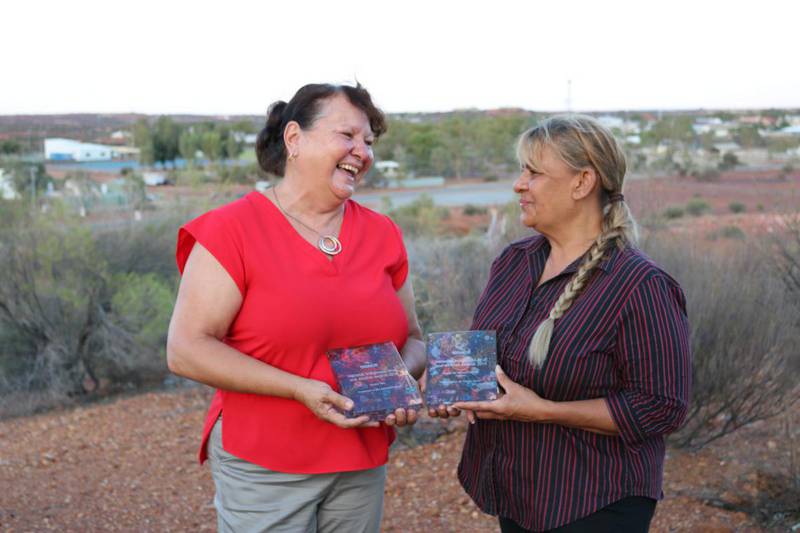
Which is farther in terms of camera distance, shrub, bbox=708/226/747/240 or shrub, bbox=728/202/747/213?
shrub, bbox=728/202/747/213

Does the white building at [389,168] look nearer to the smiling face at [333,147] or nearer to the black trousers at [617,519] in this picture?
the smiling face at [333,147]

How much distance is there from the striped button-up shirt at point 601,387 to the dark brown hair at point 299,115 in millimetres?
849

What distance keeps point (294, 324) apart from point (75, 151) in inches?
1709

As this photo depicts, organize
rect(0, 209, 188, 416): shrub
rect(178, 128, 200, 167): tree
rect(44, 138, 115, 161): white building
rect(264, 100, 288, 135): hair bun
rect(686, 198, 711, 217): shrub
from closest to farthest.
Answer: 1. rect(264, 100, 288, 135): hair bun
2. rect(0, 209, 188, 416): shrub
3. rect(686, 198, 711, 217): shrub
4. rect(178, 128, 200, 167): tree
5. rect(44, 138, 115, 161): white building

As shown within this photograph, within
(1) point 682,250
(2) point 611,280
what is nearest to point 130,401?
(1) point 682,250

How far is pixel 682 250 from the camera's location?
24.0 feet

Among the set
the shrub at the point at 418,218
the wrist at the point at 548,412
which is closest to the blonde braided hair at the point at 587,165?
the wrist at the point at 548,412

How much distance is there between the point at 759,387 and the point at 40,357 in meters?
7.67

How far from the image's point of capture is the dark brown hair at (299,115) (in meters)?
3.06

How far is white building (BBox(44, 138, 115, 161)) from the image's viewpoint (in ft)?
133

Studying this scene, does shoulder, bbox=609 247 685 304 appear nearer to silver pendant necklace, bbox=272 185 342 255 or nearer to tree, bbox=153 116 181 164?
silver pendant necklace, bbox=272 185 342 255

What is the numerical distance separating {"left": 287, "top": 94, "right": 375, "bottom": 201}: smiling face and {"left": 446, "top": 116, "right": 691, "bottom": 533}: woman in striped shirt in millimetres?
545

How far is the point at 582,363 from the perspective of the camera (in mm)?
2740

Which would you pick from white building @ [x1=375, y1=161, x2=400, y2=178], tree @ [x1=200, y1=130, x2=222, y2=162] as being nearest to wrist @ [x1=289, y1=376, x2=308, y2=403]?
white building @ [x1=375, y1=161, x2=400, y2=178]
